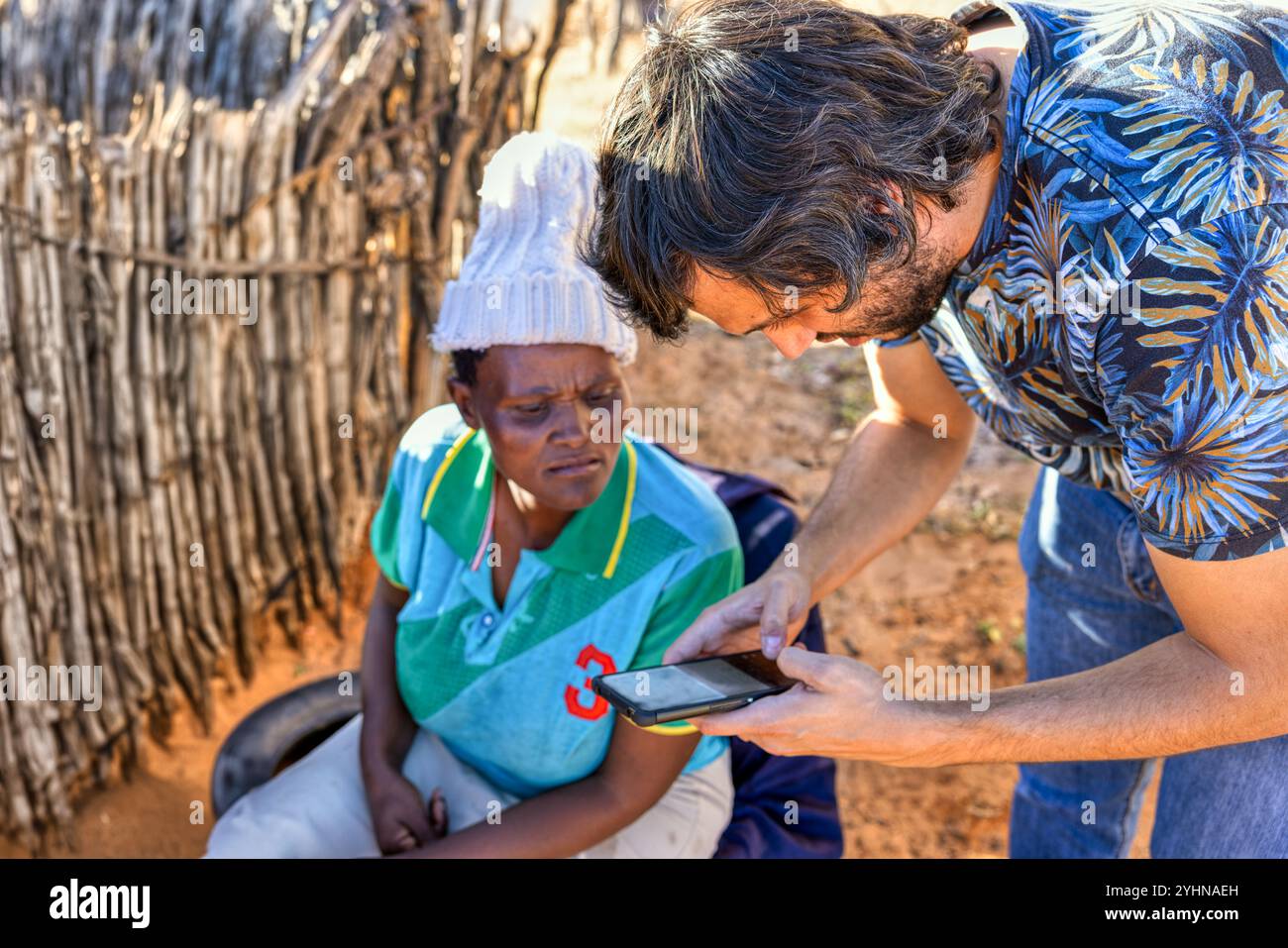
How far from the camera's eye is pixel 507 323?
7.47 ft

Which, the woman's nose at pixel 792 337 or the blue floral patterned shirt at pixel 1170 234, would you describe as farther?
the woman's nose at pixel 792 337

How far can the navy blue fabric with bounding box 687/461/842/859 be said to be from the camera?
2.58 meters

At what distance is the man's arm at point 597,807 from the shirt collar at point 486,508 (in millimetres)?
340

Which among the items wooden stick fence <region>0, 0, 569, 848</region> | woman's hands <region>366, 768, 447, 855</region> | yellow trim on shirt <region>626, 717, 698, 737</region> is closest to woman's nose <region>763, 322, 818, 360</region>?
yellow trim on shirt <region>626, 717, 698, 737</region>

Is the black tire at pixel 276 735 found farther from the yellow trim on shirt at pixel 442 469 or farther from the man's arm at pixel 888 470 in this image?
the man's arm at pixel 888 470

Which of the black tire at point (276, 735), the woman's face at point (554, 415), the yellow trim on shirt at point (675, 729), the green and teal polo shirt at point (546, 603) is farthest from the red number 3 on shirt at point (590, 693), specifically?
the black tire at point (276, 735)

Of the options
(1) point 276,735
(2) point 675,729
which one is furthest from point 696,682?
(1) point 276,735

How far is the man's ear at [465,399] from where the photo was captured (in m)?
2.46

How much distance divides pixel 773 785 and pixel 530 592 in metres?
0.73

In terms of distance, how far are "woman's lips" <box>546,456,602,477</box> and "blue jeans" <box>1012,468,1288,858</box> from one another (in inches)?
37.0

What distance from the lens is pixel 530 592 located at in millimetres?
2430

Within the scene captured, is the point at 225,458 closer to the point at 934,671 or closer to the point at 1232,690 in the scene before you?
the point at 934,671

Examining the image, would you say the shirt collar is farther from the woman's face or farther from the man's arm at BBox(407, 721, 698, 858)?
the man's arm at BBox(407, 721, 698, 858)

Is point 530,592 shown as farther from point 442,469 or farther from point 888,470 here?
point 888,470
